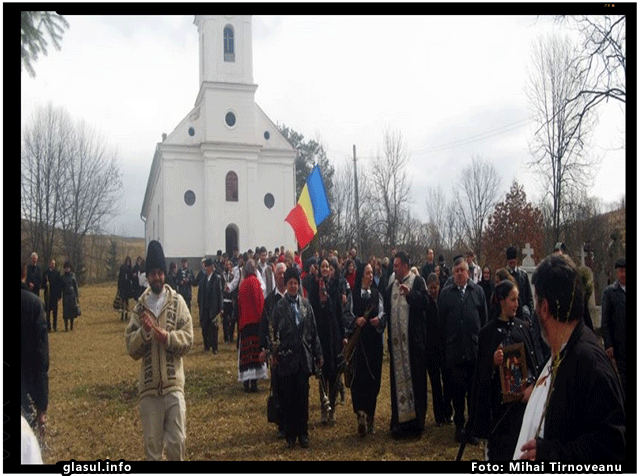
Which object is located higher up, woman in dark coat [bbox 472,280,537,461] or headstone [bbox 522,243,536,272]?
headstone [bbox 522,243,536,272]

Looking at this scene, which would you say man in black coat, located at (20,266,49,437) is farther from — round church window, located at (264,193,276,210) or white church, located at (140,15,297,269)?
round church window, located at (264,193,276,210)

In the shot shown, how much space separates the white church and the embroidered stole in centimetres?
2838

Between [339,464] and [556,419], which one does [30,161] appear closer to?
[339,464]

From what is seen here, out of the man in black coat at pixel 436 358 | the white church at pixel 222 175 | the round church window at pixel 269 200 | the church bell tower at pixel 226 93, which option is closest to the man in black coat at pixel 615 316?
the man in black coat at pixel 436 358

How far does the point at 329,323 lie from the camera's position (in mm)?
8961

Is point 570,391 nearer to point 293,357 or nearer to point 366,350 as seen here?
point 293,357

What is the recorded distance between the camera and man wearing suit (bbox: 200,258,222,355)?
14938 millimetres

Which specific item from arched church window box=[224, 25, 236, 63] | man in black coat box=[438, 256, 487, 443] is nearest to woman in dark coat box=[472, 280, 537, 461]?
man in black coat box=[438, 256, 487, 443]

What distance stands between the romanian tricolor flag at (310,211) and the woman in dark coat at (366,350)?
17.8 ft

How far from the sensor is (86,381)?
12.0m

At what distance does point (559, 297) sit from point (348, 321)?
524 cm

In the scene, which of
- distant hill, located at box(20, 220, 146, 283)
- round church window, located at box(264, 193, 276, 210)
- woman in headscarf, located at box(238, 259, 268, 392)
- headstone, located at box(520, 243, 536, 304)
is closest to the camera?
woman in headscarf, located at box(238, 259, 268, 392)

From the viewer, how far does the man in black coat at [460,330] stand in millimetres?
7657

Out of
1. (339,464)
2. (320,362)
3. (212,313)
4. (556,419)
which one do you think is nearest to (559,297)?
(556,419)
